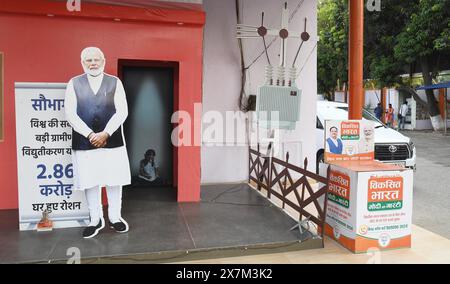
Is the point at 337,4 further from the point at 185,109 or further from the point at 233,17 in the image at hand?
the point at 185,109

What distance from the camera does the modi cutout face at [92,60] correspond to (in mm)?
4121

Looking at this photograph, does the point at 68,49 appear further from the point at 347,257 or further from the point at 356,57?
the point at 347,257

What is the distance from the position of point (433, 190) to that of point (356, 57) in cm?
336

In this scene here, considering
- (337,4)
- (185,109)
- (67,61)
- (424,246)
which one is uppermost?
(337,4)

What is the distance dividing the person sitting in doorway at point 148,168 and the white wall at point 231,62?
948mm

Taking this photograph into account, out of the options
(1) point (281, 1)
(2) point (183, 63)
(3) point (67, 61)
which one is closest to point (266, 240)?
(2) point (183, 63)

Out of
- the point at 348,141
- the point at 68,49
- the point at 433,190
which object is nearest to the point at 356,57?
the point at 348,141

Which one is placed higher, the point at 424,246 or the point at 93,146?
the point at 93,146

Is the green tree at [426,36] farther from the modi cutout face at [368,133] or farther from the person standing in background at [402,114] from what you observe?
the modi cutout face at [368,133]

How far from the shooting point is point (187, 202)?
5609mm

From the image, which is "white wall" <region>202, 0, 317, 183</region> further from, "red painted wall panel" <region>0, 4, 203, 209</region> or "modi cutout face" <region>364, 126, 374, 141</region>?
"modi cutout face" <region>364, 126, 374, 141</region>

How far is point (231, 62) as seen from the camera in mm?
7188

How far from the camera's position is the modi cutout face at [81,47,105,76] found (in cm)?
412

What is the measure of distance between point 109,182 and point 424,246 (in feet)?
11.4
